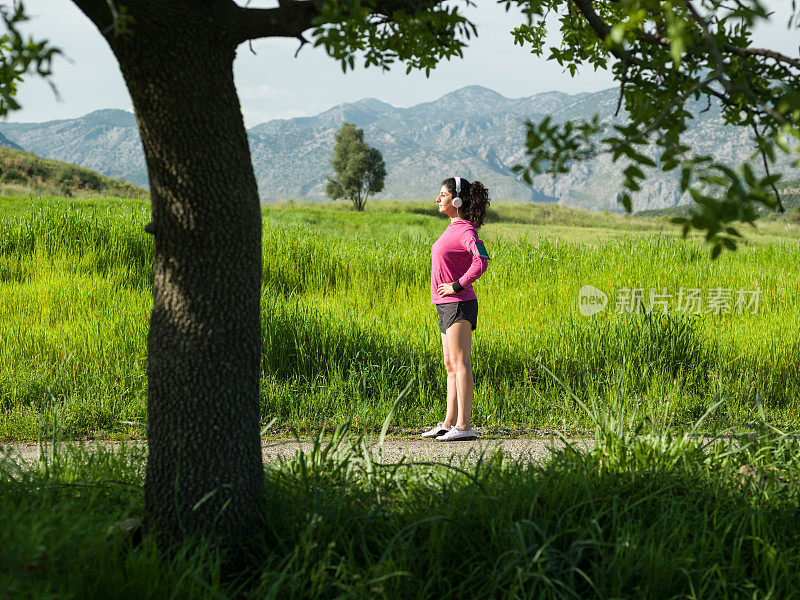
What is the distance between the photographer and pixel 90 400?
17.6 ft

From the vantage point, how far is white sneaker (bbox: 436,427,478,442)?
4.91 meters

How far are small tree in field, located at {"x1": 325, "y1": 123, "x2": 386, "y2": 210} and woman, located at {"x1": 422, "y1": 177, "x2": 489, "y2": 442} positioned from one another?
7481 cm

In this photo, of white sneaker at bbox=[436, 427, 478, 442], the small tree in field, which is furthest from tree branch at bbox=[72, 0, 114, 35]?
the small tree in field

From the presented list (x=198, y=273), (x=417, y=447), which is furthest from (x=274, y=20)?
(x=417, y=447)

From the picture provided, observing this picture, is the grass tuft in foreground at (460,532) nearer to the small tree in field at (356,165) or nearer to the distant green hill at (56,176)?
the distant green hill at (56,176)

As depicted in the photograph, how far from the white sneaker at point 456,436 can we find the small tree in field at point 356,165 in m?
75.3

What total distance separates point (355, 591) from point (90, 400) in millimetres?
3997

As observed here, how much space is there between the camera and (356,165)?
80.0 meters

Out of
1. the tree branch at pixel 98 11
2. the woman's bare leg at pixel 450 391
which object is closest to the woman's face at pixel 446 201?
the woman's bare leg at pixel 450 391

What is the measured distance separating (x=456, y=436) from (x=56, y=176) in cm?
5717

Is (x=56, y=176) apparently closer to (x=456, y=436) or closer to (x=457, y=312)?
(x=457, y=312)

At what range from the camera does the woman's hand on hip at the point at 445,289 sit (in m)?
4.95

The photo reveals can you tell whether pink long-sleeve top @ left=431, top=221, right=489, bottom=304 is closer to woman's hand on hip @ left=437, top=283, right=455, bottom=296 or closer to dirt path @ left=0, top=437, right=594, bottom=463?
woman's hand on hip @ left=437, top=283, right=455, bottom=296

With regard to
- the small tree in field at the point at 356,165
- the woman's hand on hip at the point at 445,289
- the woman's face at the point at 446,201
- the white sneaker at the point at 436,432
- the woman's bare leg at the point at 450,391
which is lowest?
the white sneaker at the point at 436,432
